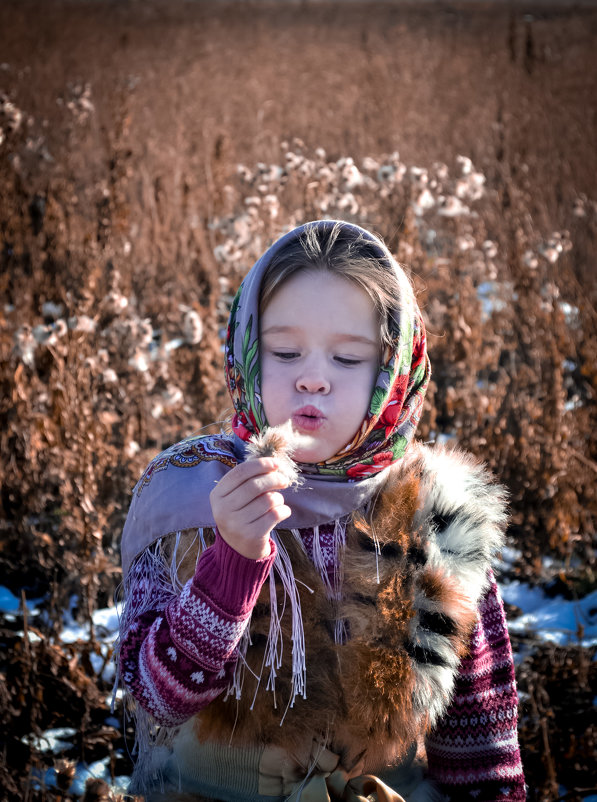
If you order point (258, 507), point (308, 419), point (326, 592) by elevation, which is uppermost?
point (308, 419)

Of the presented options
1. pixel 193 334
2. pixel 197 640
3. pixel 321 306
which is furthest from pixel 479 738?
pixel 193 334

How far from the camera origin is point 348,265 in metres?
1.31

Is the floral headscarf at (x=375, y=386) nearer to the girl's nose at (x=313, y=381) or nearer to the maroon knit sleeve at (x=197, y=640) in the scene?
the girl's nose at (x=313, y=381)

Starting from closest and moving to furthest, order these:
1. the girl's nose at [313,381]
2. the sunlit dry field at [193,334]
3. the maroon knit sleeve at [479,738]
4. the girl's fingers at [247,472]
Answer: the girl's fingers at [247,472], the girl's nose at [313,381], the maroon knit sleeve at [479,738], the sunlit dry field at [193,334]

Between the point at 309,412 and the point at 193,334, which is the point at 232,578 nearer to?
the point at 309,412

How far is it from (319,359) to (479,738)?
0.76 meters

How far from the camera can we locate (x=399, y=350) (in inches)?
51.7

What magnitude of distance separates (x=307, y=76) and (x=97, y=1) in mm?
7435

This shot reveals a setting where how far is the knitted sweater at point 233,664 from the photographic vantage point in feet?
3.64

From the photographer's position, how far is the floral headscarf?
1.29 meters

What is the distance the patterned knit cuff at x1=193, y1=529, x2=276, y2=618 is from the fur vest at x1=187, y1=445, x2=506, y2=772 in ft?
0.60

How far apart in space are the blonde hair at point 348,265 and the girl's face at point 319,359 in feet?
0.04

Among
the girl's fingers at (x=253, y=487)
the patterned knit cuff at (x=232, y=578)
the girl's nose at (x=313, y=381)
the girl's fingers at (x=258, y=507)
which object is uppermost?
the girl's nose at (x=313, y=381)

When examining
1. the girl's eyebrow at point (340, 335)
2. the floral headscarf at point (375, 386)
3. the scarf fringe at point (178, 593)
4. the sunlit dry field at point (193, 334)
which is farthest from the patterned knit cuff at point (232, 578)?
the sunlit dry field at point (193, 334)
